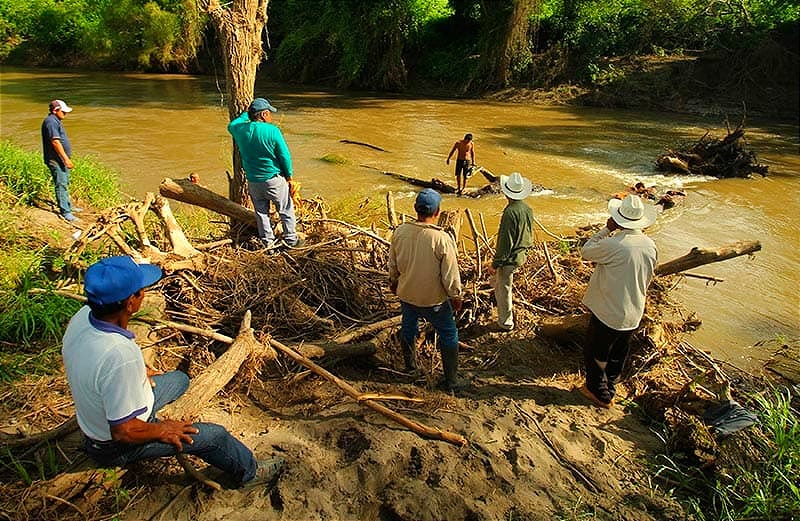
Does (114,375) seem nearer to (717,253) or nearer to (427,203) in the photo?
(427,203)

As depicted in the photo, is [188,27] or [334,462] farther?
[188,27]

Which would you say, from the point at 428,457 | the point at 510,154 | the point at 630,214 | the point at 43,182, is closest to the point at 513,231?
the point at 630,214

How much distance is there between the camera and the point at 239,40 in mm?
5289

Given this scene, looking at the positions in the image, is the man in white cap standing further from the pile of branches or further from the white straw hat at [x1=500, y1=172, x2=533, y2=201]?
the pile of branches

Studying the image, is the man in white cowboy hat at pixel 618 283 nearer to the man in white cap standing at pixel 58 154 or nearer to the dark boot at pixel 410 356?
the dark boot at pixel 410 356

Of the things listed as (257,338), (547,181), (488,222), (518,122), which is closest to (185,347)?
(257,338)

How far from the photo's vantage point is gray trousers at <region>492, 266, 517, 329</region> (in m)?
5.15

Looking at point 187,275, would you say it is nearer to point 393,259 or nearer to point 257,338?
point 257,338

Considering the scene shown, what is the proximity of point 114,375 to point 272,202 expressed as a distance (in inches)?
129

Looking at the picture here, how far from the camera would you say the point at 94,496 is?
2891 millimetres

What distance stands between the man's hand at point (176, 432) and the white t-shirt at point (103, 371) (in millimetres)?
181

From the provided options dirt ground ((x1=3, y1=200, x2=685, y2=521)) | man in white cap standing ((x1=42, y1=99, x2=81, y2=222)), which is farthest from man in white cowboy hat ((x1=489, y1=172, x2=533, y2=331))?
man in white cap standing ((x1=42, y1=99, x2=81, y2=222))

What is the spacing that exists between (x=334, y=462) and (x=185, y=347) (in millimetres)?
1731

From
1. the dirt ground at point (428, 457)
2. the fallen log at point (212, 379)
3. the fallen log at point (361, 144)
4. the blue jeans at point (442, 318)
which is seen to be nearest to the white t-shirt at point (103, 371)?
the fallen log at point (212, 379)
